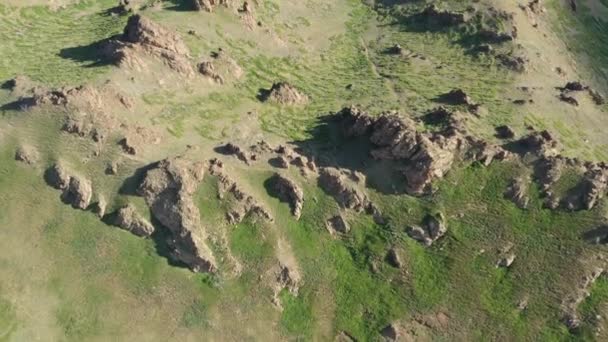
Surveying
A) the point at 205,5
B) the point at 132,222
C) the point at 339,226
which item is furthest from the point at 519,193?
the point at 205,5

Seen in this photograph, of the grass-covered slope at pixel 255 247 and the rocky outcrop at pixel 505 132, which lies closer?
the grass-covered slope at pixel 255 247

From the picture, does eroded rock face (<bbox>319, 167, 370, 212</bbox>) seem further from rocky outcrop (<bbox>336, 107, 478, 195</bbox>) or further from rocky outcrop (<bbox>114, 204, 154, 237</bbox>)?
rocky outcrop (<bbox>114, 204, 154, 237</bbox>)

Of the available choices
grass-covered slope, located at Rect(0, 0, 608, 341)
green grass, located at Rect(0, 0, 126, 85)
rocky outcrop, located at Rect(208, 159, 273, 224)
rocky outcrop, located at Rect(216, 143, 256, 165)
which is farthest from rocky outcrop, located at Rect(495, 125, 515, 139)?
green grass, located at Rect(0, 0, 126, 85)

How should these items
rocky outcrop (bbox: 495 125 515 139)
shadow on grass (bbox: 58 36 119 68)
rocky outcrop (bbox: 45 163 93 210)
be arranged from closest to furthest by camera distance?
rocky outcrop (bbox: 45 163 93 210) → rocky outcrop (bbox: 495 125 515 139) → shadow on grass (bbox: 58 36 119 68)

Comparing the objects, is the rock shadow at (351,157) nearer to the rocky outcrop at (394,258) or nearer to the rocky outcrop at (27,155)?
the rocky outcrop at (394,258)

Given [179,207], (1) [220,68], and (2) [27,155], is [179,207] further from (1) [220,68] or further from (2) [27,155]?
(1) [220,68]

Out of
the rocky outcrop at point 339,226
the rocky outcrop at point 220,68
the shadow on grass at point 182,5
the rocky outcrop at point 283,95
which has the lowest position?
the rocky outcrop at point 339,226

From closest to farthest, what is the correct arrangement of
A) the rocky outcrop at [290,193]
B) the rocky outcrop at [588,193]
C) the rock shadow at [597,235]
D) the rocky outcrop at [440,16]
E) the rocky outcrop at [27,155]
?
the rocky outcrop at [27,155], the rock shadow at [597,235], the rocky outcrop at [290,193], the rocky outcrop at [588,193], the rocky outcrop at [440,16]

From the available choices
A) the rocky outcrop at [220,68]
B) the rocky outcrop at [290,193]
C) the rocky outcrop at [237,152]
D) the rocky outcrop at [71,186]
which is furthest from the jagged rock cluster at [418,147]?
the rocky outcrop at [71,186]

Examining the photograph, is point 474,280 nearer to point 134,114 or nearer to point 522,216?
point 522,216
